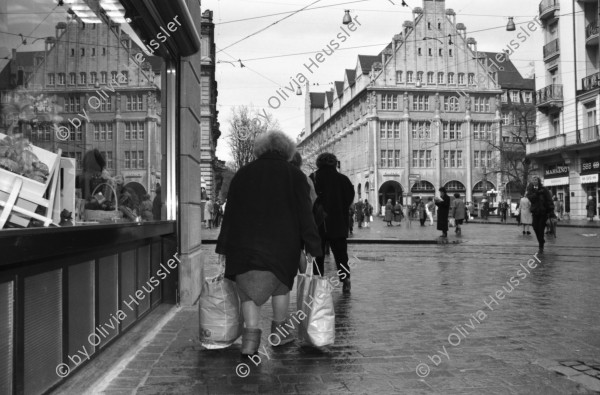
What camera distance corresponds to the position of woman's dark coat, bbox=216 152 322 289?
443 centimetres

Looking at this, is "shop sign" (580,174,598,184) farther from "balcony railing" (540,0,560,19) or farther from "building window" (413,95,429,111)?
"building window" (413,95,429,111)

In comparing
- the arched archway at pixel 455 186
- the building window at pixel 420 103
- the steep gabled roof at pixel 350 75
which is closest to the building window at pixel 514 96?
the building window at pixel 420 103

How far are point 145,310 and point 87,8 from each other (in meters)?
2.83

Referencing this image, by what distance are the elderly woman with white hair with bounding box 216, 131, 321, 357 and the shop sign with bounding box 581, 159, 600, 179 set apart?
123 feet

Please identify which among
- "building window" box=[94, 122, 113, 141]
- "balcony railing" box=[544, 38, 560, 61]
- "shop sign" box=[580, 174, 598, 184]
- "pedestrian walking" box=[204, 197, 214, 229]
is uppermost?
"balcony railing" box=[544, 38, 560, 61]

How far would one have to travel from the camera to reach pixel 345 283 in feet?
26.4

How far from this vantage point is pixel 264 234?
4445mm

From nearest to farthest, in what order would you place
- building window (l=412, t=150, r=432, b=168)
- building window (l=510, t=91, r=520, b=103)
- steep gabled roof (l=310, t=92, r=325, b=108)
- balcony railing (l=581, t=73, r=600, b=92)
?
1. balcony railing (l=581, t=73, r=600, b=92)
2. building window (l=412, t=150, r=432, b=168)
3. building window (l=510, t=91, r=520, b=103)
4. steep gabled roof (l=310, t=92, r=325, b=108)

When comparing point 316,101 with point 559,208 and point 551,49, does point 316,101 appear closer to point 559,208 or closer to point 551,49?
point 551,49

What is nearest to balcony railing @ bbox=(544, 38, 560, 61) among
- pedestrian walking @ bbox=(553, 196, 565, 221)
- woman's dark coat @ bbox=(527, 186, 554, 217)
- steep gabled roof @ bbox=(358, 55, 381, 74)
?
pedestrian walking @ bbox=(553, 196, 565, 221)

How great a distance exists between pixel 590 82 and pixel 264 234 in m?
39.0

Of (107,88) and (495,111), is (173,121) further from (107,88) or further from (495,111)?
(495,111)

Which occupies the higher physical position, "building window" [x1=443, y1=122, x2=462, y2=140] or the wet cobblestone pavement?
"building window" [x1=443, y1=122, x2=462, y2=140]

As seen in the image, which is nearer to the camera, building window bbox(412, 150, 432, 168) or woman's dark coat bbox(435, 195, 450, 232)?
woman's dark coat bbox(435, 195, 450, 232)
